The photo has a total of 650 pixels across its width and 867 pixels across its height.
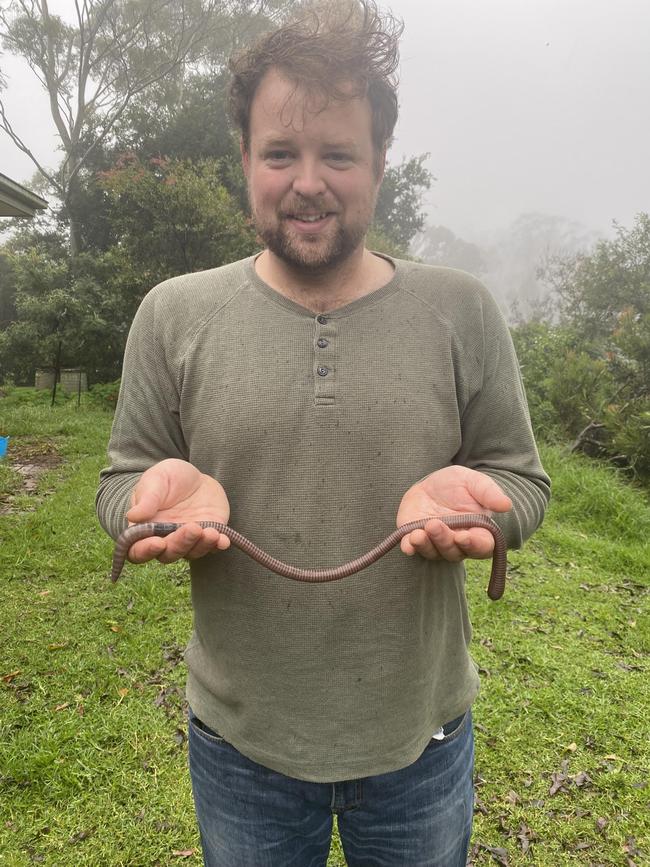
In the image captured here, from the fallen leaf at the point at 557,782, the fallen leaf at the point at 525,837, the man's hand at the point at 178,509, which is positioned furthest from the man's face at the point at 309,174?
the fallen leaf at the point at 557,782

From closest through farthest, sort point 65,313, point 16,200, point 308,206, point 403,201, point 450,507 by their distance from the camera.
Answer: point 450,507 < point 308,206 < point 16,200 < point 65,313 < point 403,201

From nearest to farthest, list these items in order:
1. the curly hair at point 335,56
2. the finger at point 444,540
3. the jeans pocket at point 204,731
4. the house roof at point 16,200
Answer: the finger at point 444,540
the curly hair at point 335,56
the jeans pocket at point 204,731
the house roof at point 16,200

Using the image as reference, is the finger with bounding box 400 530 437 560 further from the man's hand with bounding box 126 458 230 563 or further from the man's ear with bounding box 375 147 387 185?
the man's ear with bounding box 375 147 387 185

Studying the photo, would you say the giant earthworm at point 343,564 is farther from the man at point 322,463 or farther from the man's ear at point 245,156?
the man's ear at point 245,156

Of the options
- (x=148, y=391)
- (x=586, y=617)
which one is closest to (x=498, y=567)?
(x=148, y=391)

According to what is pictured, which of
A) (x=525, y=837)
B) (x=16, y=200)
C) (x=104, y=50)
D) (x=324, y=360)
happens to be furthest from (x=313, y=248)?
(x=104, y=50)

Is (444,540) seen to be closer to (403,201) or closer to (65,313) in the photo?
(65,313)

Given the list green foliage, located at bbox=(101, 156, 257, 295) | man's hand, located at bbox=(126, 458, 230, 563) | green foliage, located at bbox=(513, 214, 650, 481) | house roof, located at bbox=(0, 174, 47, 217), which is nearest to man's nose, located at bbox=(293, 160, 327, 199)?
man's hand, located at bbox=(126, 458, 230, 563)
